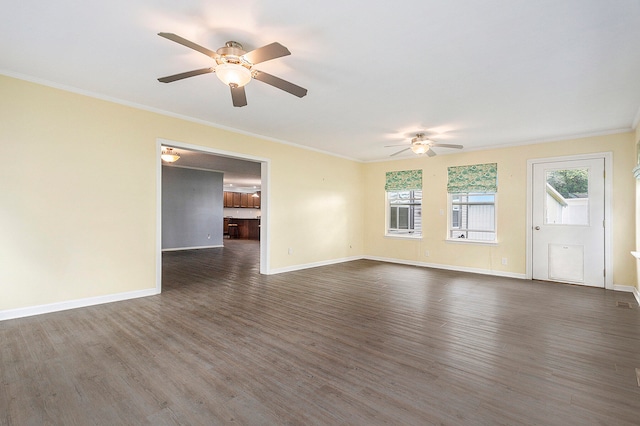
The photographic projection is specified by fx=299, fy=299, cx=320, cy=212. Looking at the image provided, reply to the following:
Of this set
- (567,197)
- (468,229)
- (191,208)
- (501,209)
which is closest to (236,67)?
(501,209)

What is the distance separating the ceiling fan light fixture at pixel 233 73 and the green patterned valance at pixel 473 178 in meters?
5.23

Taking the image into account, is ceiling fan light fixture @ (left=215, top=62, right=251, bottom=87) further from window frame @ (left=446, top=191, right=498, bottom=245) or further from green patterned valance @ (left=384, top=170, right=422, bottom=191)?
window frame @ (left=446, top=191, right=498, bottom=245)

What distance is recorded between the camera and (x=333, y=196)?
7109 millimetres

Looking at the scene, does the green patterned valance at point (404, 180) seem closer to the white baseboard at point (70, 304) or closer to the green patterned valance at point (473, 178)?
the green patterned valance at point (473, 178)

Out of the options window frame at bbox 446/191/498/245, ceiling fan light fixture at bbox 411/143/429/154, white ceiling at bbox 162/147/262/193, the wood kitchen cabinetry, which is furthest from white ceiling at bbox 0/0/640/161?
the wood kitchen cabinetry

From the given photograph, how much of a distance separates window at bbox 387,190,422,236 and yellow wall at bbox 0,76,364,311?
441 centimetres

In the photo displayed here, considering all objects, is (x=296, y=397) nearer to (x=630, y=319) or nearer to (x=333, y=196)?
(x=630, y=319)

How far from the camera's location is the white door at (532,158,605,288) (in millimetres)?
4984

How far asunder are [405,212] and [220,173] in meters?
6.34

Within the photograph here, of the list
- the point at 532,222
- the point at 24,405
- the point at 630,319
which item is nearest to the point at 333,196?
the point at 532,222

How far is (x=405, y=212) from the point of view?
7387 millimetres

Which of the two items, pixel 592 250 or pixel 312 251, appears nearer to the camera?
pixel 592 250

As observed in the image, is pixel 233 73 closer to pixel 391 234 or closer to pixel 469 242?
pixel 469 242

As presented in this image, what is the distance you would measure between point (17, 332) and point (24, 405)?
1.53 metres
